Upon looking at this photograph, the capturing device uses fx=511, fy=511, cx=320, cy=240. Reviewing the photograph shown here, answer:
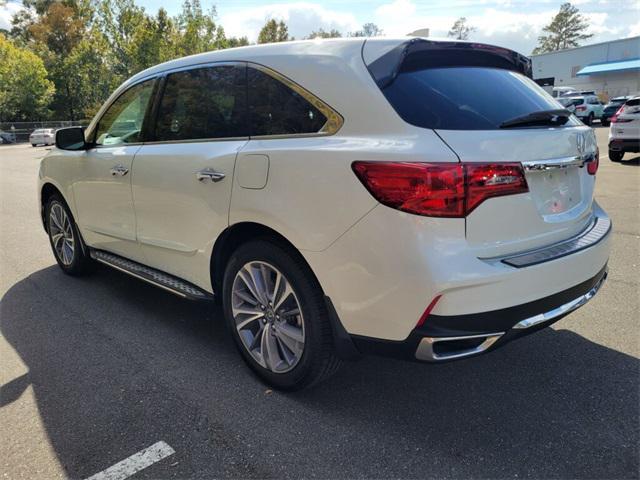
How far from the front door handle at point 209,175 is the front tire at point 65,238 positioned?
7.36 ft

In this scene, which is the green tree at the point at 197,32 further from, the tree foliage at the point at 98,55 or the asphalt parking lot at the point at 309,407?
the asphalt parking lot at the point at 309,407

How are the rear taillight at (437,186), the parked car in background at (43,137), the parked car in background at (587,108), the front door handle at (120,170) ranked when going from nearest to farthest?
the rear taillight at (437,186) < the front door handle at (120,170) < the parked car in background at (587,108) < the parked car in background at (43,137)

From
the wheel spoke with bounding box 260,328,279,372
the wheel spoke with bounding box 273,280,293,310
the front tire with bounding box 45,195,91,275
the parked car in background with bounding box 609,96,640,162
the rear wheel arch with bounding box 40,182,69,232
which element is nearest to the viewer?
the wheel spoke with bounding box 273,280,293,310

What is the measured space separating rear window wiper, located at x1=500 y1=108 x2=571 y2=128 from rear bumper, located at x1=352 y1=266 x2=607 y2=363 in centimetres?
82

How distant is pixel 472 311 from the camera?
214 cm

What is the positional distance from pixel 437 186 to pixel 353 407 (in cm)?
133

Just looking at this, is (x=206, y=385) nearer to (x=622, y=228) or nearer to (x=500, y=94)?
(x=500, y=94)

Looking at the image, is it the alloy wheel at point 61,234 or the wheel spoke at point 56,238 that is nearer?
the alloy wheel at point 61,234

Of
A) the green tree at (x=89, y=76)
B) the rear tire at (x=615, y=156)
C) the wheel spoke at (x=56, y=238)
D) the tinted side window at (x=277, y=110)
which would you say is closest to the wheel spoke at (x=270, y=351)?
the tinted side window at (x=277, y=110)

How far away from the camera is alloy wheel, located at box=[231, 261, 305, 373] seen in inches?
106

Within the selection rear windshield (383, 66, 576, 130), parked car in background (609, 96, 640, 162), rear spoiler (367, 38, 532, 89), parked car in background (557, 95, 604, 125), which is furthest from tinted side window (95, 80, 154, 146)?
parked car in background (557, 95, 604, 125)

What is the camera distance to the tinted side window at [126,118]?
3779 millimetres

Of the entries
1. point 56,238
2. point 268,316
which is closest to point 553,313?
point 268,316

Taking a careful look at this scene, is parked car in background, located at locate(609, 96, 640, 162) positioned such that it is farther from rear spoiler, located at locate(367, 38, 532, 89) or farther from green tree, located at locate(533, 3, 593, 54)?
green tree, located at locate(533, 3, 593, 54)
